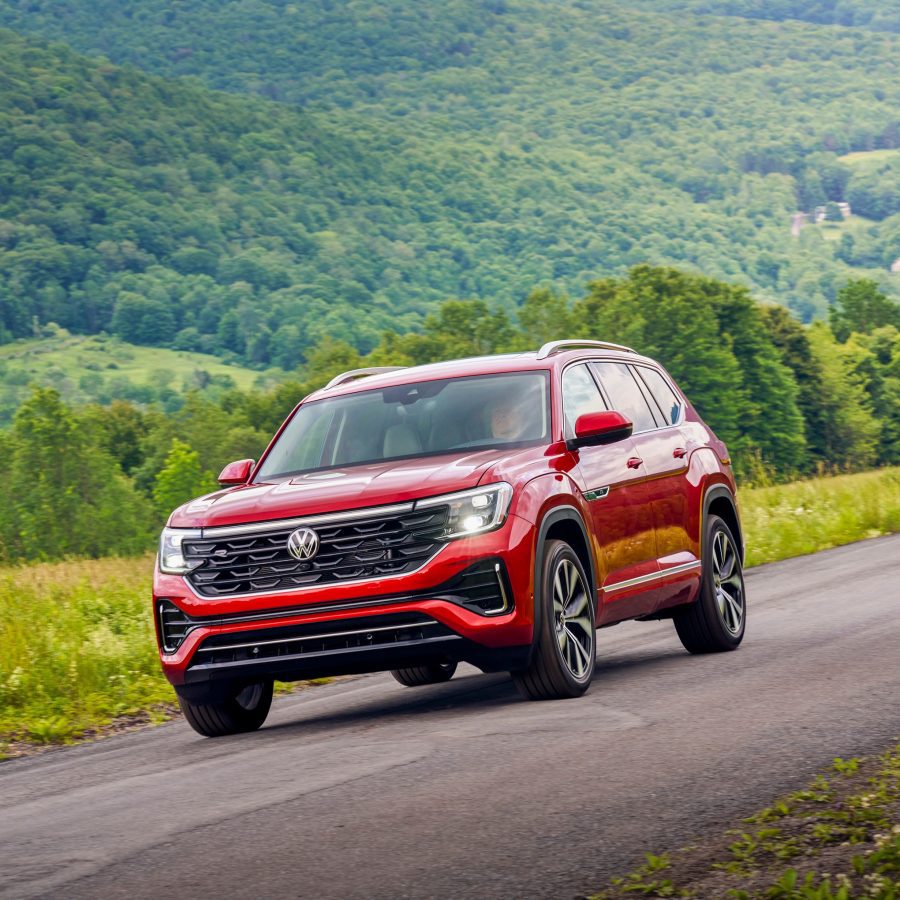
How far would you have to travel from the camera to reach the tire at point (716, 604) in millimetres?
10258

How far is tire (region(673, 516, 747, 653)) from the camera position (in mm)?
10258

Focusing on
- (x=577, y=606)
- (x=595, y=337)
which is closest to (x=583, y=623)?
(x=577, y=606)

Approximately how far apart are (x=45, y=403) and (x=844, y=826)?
109330 millimetres

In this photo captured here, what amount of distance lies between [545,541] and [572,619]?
1.60 feet

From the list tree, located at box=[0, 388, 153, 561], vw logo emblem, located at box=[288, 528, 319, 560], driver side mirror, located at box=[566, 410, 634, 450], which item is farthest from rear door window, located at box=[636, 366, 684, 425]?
tree, located at box=[0, 388, 153, 561]

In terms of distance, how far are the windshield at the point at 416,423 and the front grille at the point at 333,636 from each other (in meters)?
1.31

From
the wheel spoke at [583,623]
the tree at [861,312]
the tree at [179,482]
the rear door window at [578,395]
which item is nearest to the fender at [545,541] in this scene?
the wheel spoke at [583,623]

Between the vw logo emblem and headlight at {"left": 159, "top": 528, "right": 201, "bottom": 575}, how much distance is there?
576 millimetres

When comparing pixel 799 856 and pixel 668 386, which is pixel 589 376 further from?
pixel 799 856

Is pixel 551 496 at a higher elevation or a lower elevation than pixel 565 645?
higher

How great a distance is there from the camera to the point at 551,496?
27.1ft

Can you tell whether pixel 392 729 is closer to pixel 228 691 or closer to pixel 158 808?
pixel 228 691

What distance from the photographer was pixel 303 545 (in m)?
7.88

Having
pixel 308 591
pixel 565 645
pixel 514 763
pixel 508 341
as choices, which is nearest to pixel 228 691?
pixel 308 591
